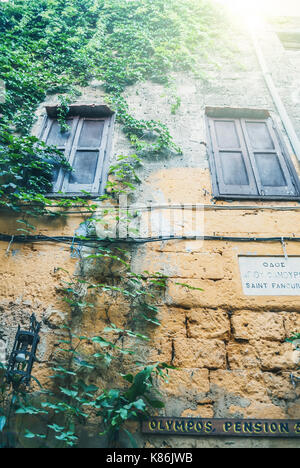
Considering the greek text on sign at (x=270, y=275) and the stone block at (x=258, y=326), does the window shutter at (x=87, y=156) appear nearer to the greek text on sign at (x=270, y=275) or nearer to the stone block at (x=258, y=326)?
the greek text on sign at (x=270, y=275)

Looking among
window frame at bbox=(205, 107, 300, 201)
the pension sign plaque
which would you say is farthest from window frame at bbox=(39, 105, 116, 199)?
the pension sign plaque

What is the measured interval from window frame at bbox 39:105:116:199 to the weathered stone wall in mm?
312

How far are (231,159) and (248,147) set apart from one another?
360 millimetres

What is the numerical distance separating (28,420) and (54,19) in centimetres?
620

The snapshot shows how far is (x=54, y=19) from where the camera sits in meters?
5.13

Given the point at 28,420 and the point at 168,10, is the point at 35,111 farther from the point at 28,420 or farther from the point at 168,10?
the point at 28,420

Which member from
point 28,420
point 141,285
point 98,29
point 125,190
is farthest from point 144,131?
point 28,420

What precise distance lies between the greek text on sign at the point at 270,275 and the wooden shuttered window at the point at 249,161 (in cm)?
89

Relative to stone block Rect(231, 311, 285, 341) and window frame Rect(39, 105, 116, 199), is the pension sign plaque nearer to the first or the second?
stone block Rect(231, 311, 285, 341)

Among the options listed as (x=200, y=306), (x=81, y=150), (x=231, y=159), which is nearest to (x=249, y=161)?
(x=231, y=159)

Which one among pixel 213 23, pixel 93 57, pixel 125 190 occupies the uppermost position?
pixel 213 23

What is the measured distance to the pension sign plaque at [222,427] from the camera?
7.32 feet

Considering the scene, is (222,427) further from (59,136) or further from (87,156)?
(59,136)

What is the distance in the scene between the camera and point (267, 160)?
391cm
